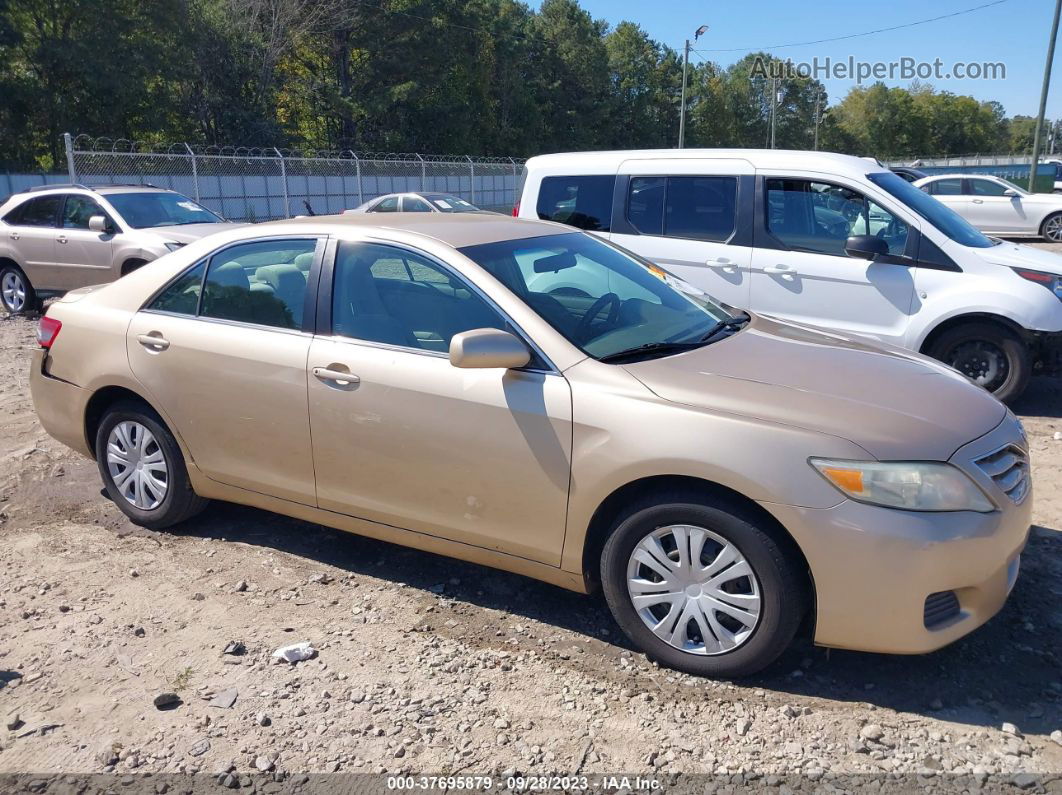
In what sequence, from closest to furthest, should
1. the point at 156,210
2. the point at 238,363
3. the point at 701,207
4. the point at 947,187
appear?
the point at 238,363, the point at 701,207, the point at 156,210, the point at 947,187

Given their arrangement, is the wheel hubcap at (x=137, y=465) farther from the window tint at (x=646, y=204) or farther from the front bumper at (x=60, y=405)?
the window tint at (x=646, y=204)

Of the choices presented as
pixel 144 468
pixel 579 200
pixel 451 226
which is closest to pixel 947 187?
pixel 579 200

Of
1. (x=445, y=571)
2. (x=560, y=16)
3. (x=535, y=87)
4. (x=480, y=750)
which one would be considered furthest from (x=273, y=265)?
(x=560, y=16)

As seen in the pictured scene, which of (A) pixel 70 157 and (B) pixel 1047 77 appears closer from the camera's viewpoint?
(A) pixel 70 157

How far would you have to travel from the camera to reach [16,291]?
1196 cm

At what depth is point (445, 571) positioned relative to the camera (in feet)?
14.1

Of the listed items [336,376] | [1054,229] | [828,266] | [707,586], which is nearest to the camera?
[707,586]

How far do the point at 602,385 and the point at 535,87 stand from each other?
66121mm

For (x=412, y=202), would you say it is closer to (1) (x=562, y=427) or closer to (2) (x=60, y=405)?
(2) (x=60, y=405)

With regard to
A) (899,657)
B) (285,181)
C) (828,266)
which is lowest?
(899,657)

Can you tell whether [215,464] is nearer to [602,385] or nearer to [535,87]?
[602,385]

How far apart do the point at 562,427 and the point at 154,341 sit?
7.74 ft

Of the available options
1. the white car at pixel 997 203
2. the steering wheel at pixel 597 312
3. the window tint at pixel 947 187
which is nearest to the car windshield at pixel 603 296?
the steering wheel at pixel 597 312

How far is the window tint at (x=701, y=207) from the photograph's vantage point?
7211 millimetres
